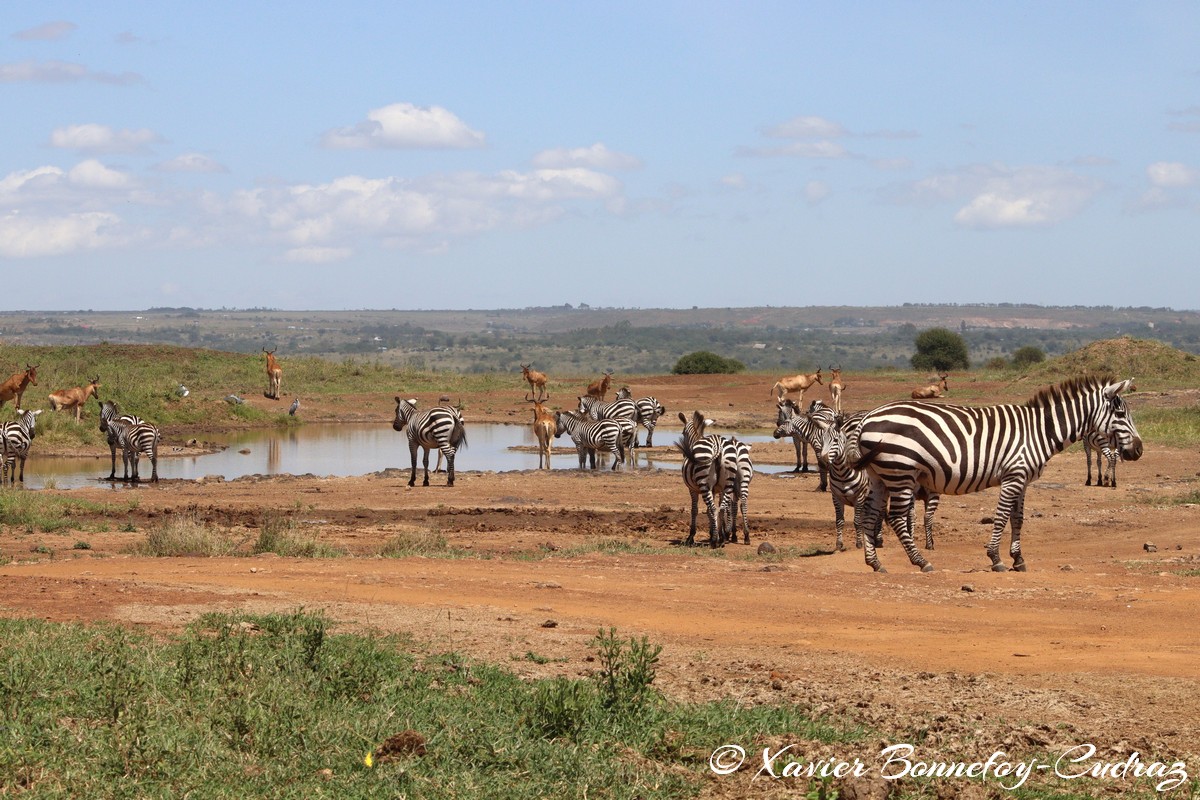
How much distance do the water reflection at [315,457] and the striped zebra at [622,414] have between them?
75 cm

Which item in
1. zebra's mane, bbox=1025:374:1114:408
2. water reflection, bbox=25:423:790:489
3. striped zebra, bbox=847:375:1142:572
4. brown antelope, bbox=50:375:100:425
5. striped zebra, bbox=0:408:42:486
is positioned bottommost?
water reflection, bbox=25:423:790:489

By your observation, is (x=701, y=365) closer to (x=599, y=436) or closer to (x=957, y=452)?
(x=599, y=436)

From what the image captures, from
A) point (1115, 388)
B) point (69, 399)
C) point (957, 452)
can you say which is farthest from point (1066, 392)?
point (69, 399)

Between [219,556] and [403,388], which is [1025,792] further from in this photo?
[403,388]

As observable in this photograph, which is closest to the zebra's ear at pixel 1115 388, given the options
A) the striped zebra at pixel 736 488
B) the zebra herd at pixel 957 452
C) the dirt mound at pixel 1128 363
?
the zebra herd at pixel 957 452

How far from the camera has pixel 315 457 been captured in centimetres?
3425

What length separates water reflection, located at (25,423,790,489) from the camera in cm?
3038

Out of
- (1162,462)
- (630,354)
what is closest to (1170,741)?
(1162,462)

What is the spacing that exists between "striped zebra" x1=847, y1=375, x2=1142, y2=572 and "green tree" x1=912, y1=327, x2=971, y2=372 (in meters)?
61.8

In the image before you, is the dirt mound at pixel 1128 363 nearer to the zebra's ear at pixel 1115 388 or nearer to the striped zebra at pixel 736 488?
the striped zebra at pixel 736 488

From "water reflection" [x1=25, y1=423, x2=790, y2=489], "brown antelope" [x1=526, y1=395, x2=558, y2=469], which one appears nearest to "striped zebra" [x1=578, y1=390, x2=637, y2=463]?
"water reflection" [x1=25, y1=423, x2=790, y2=489]

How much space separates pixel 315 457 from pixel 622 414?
26.8 ft

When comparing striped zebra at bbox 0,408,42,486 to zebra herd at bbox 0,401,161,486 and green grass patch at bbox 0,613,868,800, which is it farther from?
green grass patch at bbox 0,613,868,800

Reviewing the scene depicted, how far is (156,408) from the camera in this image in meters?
41.8
